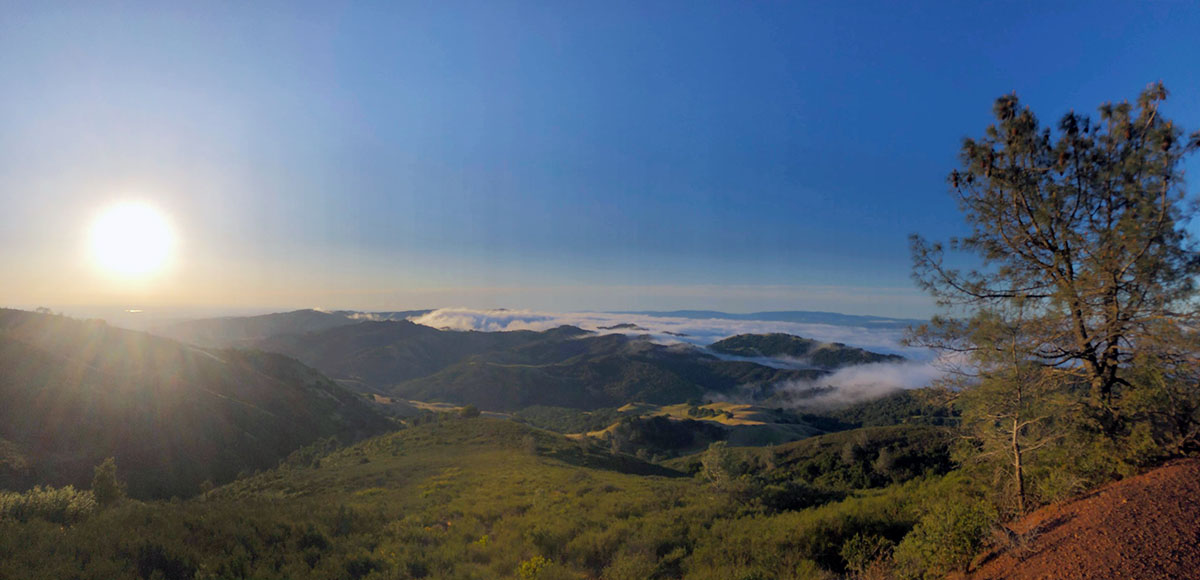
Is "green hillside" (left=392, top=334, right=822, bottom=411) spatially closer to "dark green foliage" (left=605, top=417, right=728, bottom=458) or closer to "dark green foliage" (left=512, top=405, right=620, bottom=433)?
"dark green foliage" (left=512, top=405, right=620, bottom=433)

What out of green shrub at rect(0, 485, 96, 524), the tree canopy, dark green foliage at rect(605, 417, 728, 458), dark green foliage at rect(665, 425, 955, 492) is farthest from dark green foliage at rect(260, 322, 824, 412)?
the tree canopy

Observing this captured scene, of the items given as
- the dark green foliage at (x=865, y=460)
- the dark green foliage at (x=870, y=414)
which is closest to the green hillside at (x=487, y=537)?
the dark green foliage at (x=865, y=460)

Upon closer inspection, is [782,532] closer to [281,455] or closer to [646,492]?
[646,492]

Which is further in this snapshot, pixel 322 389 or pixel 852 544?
pixel 322 389

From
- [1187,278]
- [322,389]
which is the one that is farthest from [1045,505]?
[322,389]

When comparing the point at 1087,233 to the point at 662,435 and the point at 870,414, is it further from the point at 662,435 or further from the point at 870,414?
the point at 870,414
